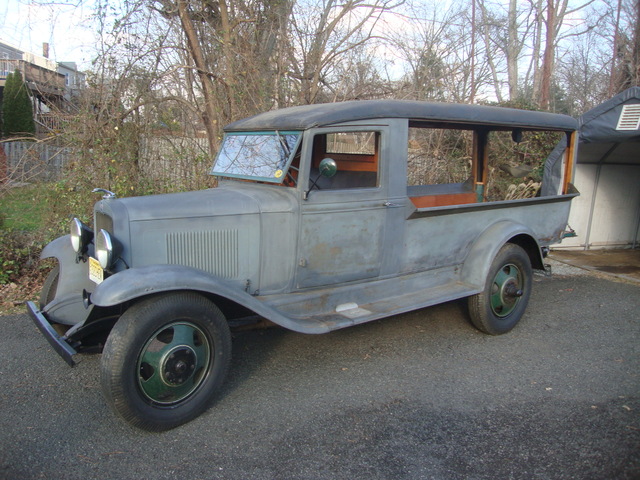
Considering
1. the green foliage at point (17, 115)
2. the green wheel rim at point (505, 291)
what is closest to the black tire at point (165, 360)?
the green wheel rim at point (505, 291)

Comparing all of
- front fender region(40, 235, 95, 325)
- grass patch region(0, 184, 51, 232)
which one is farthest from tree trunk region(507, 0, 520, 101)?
front fender region(40, 235, 95, 325)

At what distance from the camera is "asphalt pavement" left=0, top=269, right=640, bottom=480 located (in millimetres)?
2615

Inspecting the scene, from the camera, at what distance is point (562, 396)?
341 centimetres

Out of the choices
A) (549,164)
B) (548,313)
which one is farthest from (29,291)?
(549,164)

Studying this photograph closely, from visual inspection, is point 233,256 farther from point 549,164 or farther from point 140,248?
point 549,164

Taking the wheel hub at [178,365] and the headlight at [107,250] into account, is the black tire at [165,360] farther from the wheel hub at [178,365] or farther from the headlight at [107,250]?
the headlight at [107,250]

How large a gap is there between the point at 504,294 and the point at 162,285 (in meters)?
3.13

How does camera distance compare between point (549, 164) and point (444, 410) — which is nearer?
point (444, 410)

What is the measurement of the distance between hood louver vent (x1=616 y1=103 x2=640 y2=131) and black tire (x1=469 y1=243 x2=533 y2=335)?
2.99 metres

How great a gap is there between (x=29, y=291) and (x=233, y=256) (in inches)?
132

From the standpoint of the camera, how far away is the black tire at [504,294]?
4.33 metres

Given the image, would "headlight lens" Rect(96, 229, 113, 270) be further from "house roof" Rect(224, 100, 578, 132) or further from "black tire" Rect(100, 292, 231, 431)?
"house roof" Rect(224, 100, 578, 132)

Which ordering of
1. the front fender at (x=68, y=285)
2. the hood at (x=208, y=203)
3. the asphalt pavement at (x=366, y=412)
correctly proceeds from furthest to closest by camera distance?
the front fender at (x=68, y=285) → the hood at (x=208, y=203) → the asphalt pavement at (x=366, y=412)

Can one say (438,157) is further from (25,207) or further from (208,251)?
(25,207)
